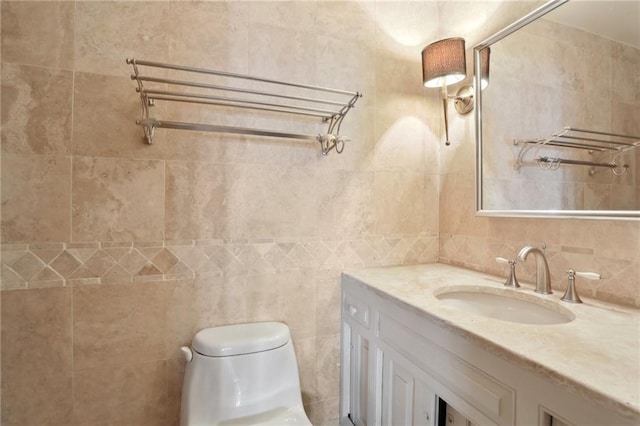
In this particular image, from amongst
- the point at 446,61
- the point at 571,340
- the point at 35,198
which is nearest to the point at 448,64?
the point at 446,61

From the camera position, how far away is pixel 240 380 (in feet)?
3.65

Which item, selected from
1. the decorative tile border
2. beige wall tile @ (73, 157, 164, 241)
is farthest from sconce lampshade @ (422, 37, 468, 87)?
beige wall tile @ (73, 157, 164, 241)

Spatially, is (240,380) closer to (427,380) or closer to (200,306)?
(200,306)

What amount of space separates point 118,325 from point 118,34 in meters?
1.11

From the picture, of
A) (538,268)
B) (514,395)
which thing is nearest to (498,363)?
(514,395)

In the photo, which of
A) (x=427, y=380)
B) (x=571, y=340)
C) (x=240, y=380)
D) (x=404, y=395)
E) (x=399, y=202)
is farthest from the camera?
(x=399, y=202)

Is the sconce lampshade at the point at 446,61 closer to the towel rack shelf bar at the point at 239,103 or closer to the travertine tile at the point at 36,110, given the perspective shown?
the towel rack shelf bar at the point at 239,103

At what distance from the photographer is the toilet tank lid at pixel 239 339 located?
3.59 ft

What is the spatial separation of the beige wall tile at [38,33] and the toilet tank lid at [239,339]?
1.13 m

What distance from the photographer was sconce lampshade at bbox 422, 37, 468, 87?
1321 millimetres

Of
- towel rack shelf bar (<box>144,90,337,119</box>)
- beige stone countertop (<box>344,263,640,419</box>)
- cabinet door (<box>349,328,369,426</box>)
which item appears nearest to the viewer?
beige stone countertop (<box>344,263,640,419</box>)

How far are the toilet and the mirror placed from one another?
111 cm

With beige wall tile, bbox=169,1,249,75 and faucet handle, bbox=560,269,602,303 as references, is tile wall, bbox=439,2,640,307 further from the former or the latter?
beige wall tile, bbox=169,1,249,75

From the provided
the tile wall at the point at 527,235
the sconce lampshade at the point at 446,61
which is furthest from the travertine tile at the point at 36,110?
the tile wall at the point at 527,235
